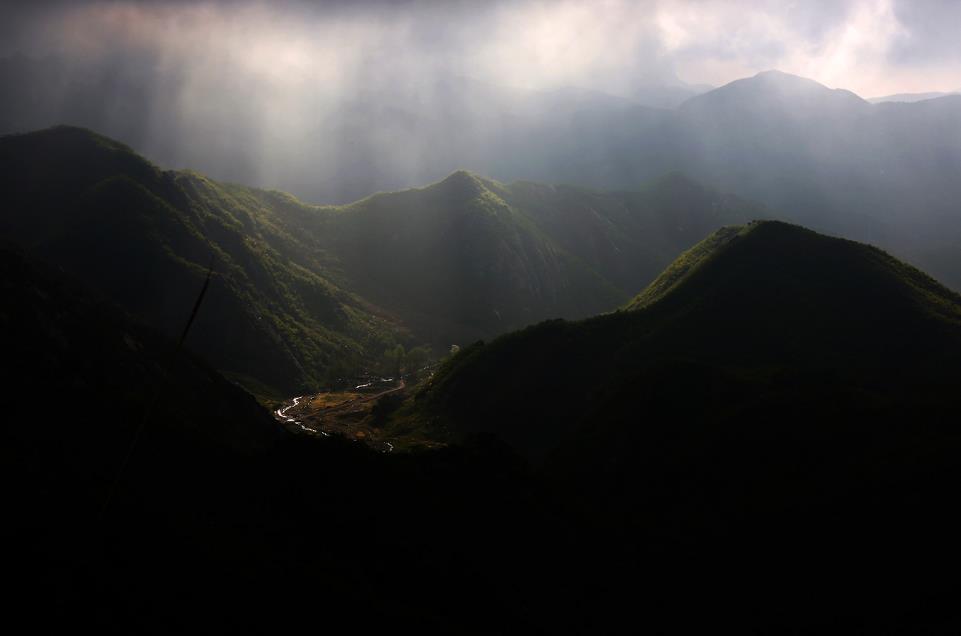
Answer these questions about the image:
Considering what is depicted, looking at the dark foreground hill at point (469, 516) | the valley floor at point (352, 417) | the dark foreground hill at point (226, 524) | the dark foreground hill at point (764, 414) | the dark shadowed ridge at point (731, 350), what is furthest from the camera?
the valley floor at point (352, 417)

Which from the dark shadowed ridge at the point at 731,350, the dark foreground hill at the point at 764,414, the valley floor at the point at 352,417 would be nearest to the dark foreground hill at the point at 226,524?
the dark foreground hill at the point at 764,414

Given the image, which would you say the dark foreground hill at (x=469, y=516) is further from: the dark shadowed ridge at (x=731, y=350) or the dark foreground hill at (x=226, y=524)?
the dark shadowed ridge at (x=731, y=350)

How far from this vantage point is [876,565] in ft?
180

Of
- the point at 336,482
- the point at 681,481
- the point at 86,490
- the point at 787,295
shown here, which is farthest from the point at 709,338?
the point at 86,490

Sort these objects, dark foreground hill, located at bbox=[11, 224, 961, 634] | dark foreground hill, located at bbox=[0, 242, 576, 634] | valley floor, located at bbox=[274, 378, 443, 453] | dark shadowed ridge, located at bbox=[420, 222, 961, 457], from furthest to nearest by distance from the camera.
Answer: valley floor, located at bbox=[274, 378, 443, 453] < dark shadowed ridge, located at bbox=[420, 222, 961, 457] < dark foreground hill, located at bbox=[11, 224, 961, 634] < dark foreground hill, located at bbox=[0, 242, 576, 634]

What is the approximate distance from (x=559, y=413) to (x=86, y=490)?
8635 cm

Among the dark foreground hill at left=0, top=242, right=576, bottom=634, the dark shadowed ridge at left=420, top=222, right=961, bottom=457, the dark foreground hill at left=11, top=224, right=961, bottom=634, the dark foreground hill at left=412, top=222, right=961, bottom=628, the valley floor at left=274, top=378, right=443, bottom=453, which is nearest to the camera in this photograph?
the dark foreground hill at left=0, top=242, right=576, bottom=634

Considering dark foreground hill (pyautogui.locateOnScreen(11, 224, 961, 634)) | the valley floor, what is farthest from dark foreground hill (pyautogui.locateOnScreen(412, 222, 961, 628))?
the valley floor

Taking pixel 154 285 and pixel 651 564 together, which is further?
pixel 154 285

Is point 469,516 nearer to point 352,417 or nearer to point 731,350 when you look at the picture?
point 731,350

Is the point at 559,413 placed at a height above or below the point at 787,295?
below

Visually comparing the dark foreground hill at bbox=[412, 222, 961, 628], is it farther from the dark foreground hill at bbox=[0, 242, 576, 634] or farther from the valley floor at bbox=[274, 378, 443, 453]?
the dark foreground hill at bbox=[0, 242, 576, 634]

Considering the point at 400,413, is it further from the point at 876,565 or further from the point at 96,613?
the point at 96,613

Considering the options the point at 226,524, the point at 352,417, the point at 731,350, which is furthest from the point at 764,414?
the point at 352,417
